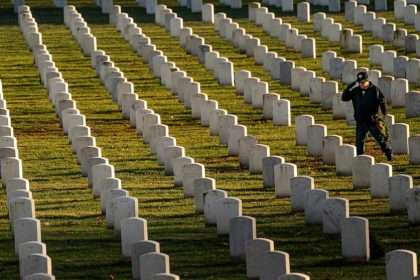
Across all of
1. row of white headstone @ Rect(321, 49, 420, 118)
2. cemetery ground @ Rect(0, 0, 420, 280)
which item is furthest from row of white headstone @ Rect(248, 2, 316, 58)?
row of white headstone @ Rect(321, 49, 420, 118)

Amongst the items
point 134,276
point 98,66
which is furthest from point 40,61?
point 134,276

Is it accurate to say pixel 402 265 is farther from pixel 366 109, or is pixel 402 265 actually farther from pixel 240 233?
pixel 366 109

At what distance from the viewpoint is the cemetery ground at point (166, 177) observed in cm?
2281

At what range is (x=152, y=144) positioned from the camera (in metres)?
31.3

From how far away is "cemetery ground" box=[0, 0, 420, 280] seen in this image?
22.8 metres

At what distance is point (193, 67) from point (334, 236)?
18514 millimetres

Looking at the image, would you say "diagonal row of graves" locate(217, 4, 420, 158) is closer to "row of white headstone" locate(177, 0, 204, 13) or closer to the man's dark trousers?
the man's dark trousers

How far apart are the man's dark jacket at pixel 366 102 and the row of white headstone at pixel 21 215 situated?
17.2ft

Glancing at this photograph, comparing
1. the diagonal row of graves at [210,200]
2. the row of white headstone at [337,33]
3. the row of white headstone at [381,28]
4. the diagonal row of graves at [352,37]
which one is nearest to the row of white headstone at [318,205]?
the diagonal row of graves at [210,200]

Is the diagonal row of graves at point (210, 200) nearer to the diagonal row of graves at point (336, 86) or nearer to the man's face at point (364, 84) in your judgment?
the man's face at point (364, 84)

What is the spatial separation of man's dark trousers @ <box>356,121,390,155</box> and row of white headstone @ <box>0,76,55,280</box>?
204 inches

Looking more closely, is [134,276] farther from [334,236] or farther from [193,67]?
[193,67]

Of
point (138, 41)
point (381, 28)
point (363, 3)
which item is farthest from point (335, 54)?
point (363, 3)

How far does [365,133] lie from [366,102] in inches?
19.3
